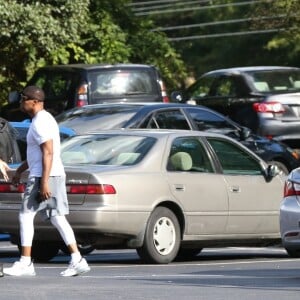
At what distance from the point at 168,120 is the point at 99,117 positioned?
0.98 metres

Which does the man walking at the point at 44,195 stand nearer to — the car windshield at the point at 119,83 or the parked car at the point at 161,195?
the parked car at the point at 161,195

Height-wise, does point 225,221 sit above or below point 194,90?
below

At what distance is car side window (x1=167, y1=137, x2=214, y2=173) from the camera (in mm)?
14935

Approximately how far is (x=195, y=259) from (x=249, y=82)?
28.0ft

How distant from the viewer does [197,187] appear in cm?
1487

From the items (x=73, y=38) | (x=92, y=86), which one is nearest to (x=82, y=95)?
(x=92, y=86)

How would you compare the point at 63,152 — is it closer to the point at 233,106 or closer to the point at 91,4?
the point at 233,106

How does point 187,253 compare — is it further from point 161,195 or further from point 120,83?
point 120,83

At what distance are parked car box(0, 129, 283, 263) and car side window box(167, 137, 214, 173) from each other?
0.04 ft

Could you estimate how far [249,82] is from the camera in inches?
936

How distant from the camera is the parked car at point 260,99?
23047mm

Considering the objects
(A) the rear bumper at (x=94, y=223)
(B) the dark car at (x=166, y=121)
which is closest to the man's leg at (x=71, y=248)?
(A) the rear bumper at (x=94, y=223)

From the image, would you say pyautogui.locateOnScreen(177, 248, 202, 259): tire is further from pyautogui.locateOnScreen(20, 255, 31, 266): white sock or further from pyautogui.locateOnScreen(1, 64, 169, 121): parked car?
pyautogui.locateOnScreen(1, 64, 169, 121): parked car

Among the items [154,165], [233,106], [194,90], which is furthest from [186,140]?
[194,90]
